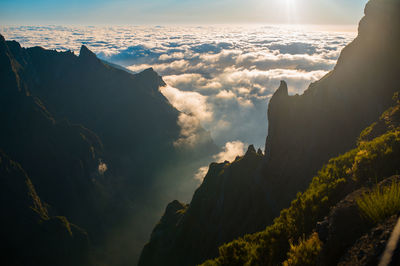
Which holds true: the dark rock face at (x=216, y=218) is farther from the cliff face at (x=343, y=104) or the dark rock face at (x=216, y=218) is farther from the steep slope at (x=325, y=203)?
the steep slope at (x=325, y=203)

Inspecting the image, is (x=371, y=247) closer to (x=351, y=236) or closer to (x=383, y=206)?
(x=351, y=236)

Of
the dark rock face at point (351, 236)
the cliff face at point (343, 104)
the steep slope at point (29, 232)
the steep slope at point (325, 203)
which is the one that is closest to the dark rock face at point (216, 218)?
the cliff face at point (343, 104)

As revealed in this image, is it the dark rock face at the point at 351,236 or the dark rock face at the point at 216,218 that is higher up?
the dark rock face at the point at 351,236

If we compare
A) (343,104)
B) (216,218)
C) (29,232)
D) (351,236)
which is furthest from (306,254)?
(29,232)

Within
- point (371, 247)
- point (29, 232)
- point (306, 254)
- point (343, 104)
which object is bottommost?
point (29, 232)

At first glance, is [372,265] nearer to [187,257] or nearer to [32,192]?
[187,257]

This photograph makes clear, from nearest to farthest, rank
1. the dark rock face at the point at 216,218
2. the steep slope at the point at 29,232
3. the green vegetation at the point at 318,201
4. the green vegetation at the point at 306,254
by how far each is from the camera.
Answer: the green vegetation at the point at 306,254, the green vegetation at the point at 318,201, the dark rock face at the point at 216,218, the steep slope at the point at 29,232

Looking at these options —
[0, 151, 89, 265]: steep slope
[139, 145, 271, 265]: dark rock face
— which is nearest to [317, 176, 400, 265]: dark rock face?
[139, 145, 271, 265]: dark rock face

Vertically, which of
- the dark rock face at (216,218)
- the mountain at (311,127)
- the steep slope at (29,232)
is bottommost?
the steep slope at (29,232)

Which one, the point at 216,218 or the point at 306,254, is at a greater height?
the point at 306,254
